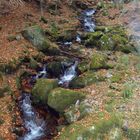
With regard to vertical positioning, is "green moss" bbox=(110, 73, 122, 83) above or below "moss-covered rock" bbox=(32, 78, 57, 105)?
above

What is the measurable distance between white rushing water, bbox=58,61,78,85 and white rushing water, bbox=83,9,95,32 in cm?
729

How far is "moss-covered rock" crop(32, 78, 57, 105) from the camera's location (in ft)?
53.2

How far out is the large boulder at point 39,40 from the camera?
21.4 metres

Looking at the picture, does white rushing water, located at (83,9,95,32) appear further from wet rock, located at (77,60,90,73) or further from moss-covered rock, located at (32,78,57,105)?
moss-covered rock, located at (32,78,57,105)

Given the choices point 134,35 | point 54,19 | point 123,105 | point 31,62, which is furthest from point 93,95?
point 54,19

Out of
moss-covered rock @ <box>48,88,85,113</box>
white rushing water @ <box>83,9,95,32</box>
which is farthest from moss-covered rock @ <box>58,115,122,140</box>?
white rushing water @ <box>83,9,95,32</box>

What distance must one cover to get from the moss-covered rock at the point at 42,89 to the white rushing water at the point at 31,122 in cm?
46

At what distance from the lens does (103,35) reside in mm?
23500

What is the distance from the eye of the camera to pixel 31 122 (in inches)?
612

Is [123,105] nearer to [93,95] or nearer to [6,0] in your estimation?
[93,95]

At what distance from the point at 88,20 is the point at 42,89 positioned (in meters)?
13.8

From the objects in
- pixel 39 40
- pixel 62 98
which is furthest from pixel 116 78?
pixel 39 40

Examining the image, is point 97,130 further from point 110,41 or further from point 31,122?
point 110,41

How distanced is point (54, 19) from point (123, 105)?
1377cm
